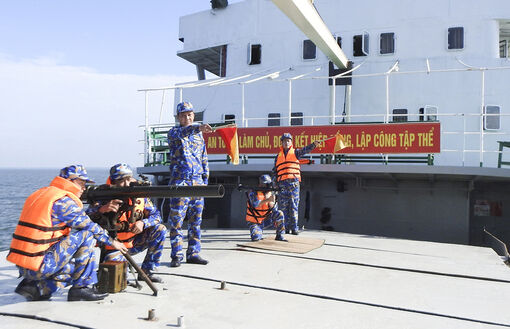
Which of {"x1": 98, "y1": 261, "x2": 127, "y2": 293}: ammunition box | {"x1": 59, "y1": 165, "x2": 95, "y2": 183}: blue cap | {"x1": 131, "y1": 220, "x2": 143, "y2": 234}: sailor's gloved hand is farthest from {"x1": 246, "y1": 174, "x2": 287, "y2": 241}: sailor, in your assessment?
{"x1": 59, "y1": 165, "x2": 95, "y2": 183}: blue cap

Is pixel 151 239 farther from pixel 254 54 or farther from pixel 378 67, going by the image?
pixel 254 54

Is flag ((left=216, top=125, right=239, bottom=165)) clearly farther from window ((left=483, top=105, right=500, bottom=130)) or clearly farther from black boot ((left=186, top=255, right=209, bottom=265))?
window ((left=483, top=105, right=500, bottom=130))

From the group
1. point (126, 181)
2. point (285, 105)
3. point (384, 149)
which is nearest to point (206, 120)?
point (285, 105)

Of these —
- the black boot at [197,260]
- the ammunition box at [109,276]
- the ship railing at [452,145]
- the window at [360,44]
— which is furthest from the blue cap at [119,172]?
the window at [360,44]

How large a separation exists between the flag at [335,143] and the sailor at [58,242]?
21.4 ft

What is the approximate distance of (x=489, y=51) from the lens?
11000 millimetres

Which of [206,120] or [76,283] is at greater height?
[206,120]

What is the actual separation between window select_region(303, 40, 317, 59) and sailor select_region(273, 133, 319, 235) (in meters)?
5.36

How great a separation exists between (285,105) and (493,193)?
550 cm

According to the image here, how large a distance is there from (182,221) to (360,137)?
5.60m

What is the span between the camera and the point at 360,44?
1216cm

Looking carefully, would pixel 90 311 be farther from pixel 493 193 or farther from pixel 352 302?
pixel 493 193

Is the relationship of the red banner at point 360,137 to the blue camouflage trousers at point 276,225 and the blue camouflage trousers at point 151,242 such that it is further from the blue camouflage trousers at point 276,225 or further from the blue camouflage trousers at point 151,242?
the blue camouflage trousers at point 151,242

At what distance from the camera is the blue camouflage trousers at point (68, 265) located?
3588 mm
